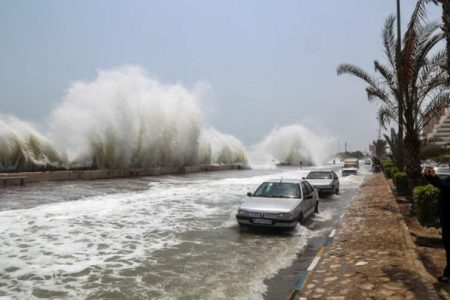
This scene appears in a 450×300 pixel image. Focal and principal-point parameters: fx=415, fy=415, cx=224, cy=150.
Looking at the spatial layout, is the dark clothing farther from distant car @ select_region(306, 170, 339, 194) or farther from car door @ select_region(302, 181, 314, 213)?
distant car @ select_region(306, 170, 339, 194)

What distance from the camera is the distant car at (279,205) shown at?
9.57 m

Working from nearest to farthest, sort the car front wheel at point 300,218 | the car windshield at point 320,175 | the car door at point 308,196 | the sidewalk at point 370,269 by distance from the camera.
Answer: the sidewalk at point 370,269 < the car front wheel at point 300,218 < the car door at point 308,196 < the car windshield at point 320,175

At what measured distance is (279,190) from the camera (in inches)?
448

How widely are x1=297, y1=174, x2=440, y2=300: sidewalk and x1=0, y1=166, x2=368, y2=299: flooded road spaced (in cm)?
68

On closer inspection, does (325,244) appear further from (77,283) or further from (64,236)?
(64,236)

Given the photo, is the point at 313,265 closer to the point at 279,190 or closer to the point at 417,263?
the point at 417,263

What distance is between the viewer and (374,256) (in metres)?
6.80

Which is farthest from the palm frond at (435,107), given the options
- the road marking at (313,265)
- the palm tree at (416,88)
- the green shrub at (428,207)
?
the road marking at (313,265)

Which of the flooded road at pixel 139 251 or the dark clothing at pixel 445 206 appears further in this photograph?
the flooded road at pixel 139 251

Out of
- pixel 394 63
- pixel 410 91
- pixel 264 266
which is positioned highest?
pixel 394 63

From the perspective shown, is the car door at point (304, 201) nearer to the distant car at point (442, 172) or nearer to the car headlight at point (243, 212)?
the car headlight at point (243, 212)

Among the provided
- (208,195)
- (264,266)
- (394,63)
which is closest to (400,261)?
(264,266)

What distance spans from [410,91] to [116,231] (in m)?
9.73

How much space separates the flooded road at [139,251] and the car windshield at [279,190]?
0.96m
